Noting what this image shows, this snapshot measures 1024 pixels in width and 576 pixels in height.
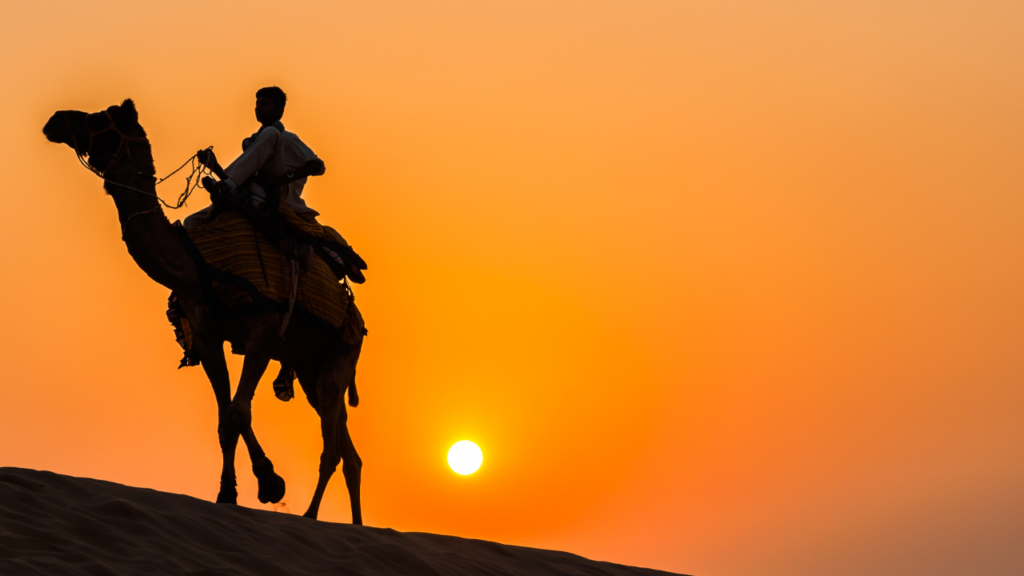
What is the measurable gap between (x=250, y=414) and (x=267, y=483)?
589mm

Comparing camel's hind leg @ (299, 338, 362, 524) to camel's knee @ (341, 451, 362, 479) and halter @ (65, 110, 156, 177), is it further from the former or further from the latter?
halter @ (65, 110, 156, 177)

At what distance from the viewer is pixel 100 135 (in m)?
9.84

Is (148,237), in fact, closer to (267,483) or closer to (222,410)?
(222,410)

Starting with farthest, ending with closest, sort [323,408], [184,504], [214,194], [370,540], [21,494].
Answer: [323,408], [214,194], [370,540], [184,504], [21,494]

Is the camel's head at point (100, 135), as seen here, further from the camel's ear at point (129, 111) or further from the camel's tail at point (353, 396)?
the camel's tail at point (353, 396)

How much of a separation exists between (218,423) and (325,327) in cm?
151

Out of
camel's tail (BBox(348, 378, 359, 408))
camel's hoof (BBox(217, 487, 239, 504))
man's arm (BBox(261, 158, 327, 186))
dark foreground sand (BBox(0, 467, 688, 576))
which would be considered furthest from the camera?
→ camel's tail (BBox(348, 378, 359, 408))

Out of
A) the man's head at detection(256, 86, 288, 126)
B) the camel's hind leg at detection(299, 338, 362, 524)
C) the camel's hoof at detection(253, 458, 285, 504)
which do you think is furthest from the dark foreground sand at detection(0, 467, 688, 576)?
the man's head at detection(256, 86, 288, 126)

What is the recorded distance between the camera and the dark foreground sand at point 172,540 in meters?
7.22

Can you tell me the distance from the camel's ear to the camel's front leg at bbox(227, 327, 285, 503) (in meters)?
2.06

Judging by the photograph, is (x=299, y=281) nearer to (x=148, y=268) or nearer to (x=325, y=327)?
(x=325, y=327)

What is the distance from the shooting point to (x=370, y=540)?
973 centimetres

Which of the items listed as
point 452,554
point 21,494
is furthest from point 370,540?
point 21,494

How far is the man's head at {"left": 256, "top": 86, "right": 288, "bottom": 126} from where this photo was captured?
11125mm
